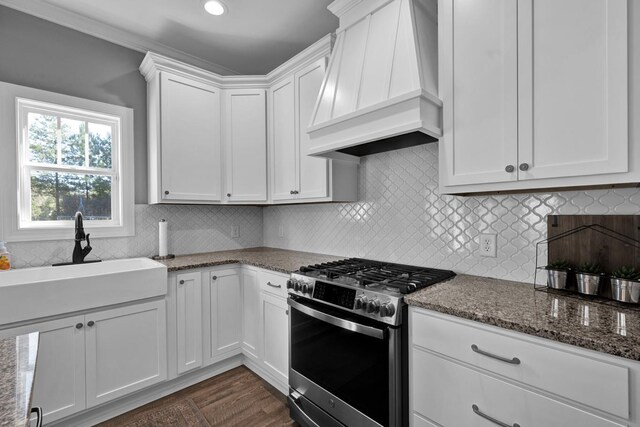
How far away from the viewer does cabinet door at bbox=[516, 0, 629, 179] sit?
1066 mm

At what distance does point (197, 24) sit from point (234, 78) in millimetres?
489

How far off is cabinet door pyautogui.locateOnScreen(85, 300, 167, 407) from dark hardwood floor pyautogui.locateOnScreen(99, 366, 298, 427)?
0.18m

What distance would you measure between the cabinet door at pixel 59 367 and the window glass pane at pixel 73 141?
1.29 metres

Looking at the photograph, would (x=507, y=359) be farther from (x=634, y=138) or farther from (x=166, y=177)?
(x=166, y=177)

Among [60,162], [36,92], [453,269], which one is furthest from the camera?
[60,162]

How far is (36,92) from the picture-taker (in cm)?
213

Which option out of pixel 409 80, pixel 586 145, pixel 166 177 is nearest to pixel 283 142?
pixel 166 177

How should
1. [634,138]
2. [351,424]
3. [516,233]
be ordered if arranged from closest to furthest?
[634,138]
[351,424]
[516,233]

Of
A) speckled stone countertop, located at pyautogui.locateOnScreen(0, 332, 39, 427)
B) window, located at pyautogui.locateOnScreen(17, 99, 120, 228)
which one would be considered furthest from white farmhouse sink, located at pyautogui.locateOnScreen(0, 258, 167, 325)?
speckled stone countertop, located at pyautogui.locateOnScreen(0, 332, 39, 427)

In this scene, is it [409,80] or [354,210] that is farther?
[354,210]

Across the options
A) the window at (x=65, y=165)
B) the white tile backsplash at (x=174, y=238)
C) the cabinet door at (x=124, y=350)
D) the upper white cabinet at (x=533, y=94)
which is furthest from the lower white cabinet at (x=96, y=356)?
the upper white cabinet at (x=533, y=94)

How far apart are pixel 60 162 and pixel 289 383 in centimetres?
236

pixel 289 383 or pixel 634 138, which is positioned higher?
pixel 634 138

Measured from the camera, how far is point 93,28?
2359 millimetres
